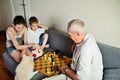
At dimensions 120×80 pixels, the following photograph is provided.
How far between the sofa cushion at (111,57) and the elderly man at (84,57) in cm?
28

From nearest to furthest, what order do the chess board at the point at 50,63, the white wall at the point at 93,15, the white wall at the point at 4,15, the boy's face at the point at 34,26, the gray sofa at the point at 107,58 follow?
the gray sofa at the point at 107,58 → the white wall at the point at 93,15 → the chess board at the point at 50,63 → the boy's face at the point at 34,26 → the white wall at the point at 4,15

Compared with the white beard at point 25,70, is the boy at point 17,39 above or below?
above

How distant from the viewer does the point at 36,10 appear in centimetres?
348

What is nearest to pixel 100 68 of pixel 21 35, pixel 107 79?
pixel 107 79

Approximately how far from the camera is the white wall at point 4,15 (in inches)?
176

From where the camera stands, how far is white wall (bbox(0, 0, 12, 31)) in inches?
176

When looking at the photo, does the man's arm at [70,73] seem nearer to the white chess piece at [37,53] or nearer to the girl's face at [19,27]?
the white chess piece at [37,53]

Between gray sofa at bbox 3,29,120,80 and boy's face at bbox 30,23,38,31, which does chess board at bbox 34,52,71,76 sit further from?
boy's face at bbox 30,23,38,31

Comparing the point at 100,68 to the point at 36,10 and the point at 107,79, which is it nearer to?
the point at 107,79

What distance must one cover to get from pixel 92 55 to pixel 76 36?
0.25m

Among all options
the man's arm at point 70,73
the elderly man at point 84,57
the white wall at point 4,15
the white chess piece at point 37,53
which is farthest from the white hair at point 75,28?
the white wall at point 4,15

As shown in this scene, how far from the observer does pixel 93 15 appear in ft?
7.26

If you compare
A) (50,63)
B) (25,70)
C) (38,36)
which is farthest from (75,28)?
(38,36)

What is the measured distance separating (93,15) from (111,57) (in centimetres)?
64
